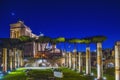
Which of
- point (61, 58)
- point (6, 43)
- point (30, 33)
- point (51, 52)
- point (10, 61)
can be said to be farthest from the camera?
point (30, 33)

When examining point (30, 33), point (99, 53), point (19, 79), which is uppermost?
point (30, 33)

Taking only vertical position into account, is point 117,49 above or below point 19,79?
above

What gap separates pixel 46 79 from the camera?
114 feet

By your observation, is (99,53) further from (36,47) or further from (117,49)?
(36,47)

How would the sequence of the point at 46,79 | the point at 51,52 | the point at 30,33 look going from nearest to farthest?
1. the point at 46,79
2. the point at 51,52
3. the point at 30,33

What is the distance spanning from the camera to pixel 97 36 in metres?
39.6

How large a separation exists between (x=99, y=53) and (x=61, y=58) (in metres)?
63.0

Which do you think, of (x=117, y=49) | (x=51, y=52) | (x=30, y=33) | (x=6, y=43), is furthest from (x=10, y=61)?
(x=30, y=33)

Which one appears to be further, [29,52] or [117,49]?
[29,52]

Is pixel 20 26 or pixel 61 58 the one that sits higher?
pixel 20 26

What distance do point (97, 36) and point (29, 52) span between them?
8341 cm

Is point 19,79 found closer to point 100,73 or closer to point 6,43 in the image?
point 100,73

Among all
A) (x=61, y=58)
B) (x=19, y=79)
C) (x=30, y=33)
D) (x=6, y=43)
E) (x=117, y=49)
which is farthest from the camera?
(x=30, y=33)

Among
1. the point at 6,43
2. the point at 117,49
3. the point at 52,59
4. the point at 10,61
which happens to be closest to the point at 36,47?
the point at 52,59
